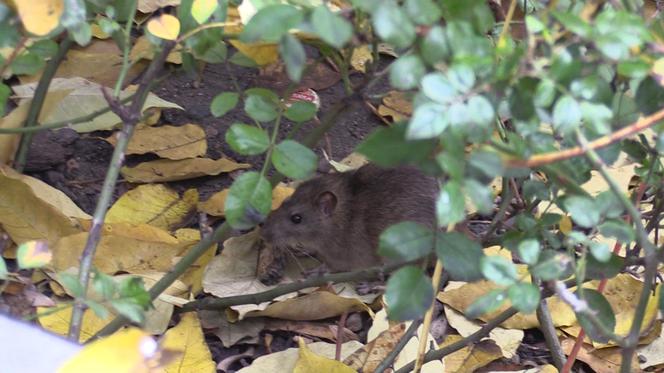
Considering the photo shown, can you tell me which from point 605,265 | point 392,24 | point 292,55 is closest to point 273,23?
point 292,55

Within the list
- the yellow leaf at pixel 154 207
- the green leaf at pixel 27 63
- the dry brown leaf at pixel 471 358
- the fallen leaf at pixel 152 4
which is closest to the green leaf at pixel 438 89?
the green leaf at pixel 27 63

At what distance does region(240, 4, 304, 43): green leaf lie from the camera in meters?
1.30

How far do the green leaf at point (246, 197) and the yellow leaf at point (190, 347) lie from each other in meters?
0.73

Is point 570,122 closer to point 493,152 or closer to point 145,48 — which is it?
point 493,152

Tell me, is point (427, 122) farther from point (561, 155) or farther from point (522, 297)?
point (522, 297)

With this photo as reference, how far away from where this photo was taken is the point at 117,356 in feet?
3.80

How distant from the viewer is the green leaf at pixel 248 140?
180cm

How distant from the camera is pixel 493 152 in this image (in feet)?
3.93

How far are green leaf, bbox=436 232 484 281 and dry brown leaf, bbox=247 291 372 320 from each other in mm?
1451

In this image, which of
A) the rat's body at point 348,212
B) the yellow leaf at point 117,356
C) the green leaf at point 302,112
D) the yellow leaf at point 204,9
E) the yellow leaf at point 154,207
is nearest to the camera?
the yellow leaf at point 117,356

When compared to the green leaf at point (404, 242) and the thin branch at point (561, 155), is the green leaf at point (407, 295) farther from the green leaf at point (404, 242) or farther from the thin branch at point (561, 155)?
the thin branch at point (561, 155)

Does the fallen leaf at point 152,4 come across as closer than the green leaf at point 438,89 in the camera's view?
No

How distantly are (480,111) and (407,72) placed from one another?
0.13m

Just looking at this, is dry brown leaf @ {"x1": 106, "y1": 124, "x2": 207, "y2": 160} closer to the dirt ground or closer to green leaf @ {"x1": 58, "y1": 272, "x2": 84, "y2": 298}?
the dirt ground
